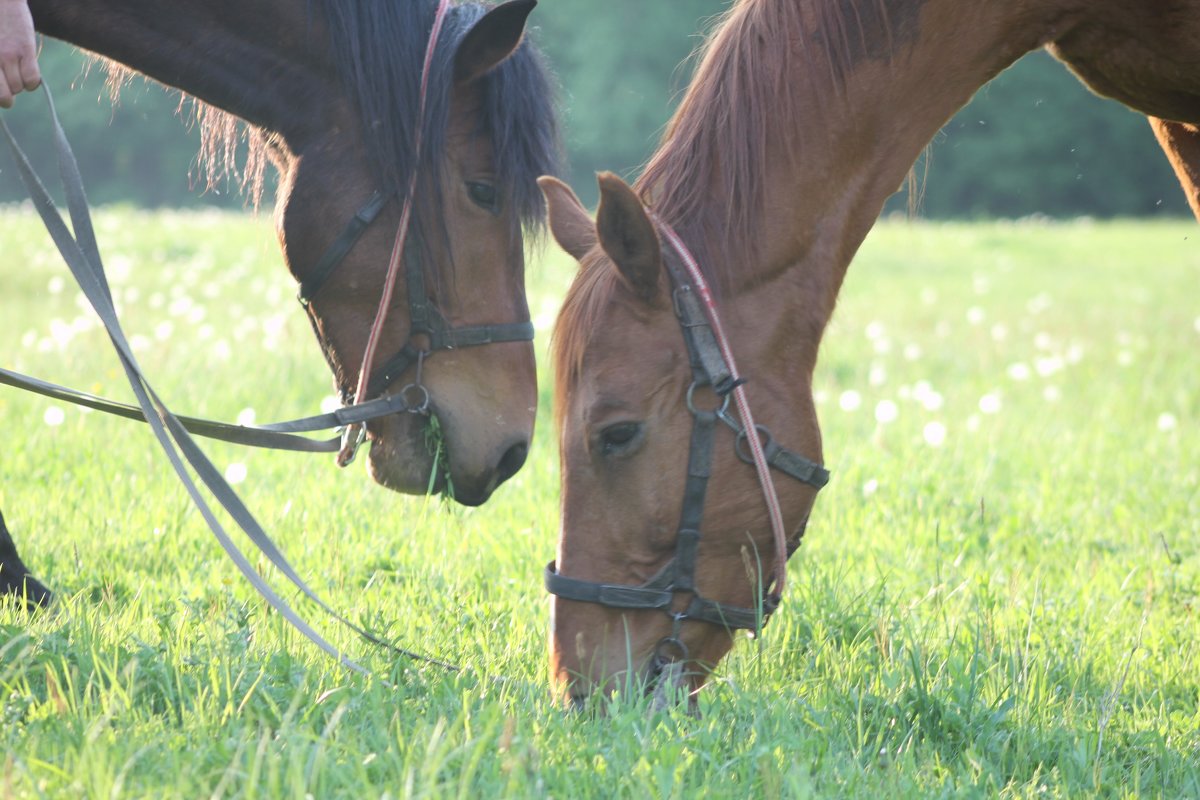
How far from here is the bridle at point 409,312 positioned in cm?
296

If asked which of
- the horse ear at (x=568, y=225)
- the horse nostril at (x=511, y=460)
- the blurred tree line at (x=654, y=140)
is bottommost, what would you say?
the horse nostril at (x=511, y=460)

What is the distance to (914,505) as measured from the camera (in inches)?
176

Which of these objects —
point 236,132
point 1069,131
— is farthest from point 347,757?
point 1069,131

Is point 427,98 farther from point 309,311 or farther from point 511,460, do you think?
point 511,460

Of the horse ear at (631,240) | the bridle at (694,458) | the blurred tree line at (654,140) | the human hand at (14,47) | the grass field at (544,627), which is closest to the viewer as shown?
the grass field at (544,627)

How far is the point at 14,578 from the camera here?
296 cm

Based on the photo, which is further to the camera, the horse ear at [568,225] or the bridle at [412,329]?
the bridle at [412,329]

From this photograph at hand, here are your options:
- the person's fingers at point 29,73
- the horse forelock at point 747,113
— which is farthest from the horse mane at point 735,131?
the person's fingers at point 29,73

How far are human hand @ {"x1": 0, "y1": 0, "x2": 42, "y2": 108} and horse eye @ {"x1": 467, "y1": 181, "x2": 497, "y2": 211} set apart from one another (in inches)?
42.8

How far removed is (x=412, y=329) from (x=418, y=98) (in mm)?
623

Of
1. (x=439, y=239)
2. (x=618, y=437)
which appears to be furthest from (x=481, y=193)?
(x=618, y=437)

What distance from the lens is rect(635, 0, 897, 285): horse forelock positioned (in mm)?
2465

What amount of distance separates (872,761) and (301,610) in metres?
1.70

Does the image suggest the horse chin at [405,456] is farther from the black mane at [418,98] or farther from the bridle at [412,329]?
the black mane at [418,98]
